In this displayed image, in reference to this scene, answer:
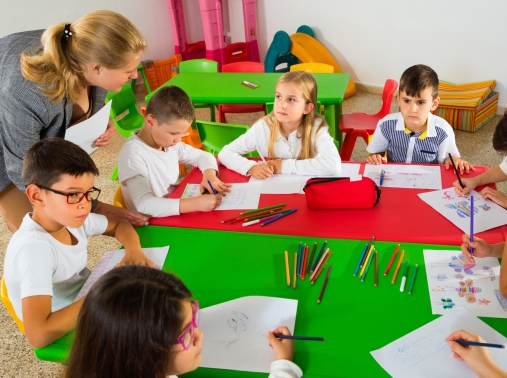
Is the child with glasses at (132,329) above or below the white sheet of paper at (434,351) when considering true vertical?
above

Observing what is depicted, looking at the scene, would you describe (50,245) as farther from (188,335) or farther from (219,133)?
(219,133)

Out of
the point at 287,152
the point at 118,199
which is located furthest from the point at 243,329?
the point at 287,152

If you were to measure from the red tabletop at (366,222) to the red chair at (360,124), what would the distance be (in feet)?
4.30

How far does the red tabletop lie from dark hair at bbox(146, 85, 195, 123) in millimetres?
444

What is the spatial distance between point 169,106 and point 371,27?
3315mm

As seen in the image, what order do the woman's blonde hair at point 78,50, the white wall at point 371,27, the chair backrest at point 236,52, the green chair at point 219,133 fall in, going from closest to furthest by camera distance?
the woman's blonde hair at point 78,50 → the green chair at point 219,133 → the white wall at point 371,27 → the chair backrest at point 236,52

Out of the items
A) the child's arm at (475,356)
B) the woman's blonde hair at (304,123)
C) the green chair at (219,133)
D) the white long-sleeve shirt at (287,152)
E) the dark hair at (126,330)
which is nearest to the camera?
the dark hair at (126,330)

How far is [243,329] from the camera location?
4.17ft

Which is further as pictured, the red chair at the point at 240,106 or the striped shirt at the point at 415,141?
the red chair at the point at 240,106

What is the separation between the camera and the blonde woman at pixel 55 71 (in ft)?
5.15

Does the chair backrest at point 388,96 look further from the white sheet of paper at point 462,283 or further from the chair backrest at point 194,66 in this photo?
the white sheet of paper at point 462,283

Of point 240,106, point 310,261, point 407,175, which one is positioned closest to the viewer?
point 310,261

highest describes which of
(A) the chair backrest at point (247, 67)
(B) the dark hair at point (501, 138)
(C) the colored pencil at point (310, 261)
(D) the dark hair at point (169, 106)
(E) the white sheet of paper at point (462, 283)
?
(D) the dark hair at point (169, 106)

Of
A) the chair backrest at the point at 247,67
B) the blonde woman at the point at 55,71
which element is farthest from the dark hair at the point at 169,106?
the chair backrest at the point at 247,67
